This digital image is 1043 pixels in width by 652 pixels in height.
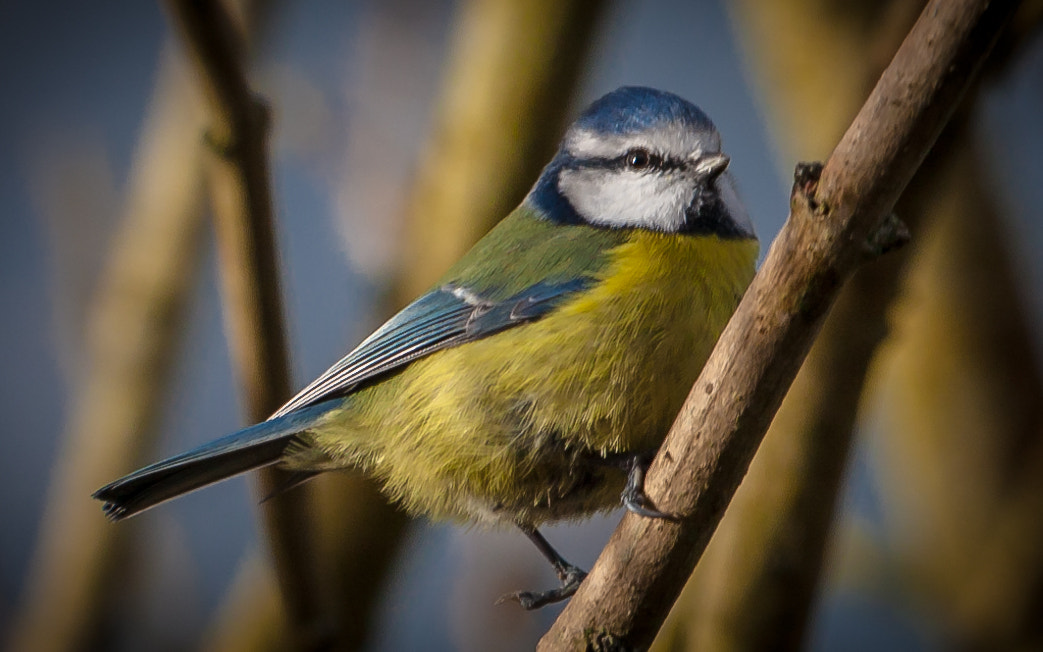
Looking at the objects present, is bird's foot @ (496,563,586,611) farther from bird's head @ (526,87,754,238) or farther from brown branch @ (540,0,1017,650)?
bird's head @ (526,87,754,238)

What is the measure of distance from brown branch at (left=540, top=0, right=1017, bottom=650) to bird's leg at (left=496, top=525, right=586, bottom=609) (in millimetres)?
407

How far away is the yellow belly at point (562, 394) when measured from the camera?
1752mm

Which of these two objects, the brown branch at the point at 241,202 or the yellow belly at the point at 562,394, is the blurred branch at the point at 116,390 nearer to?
the yellow belly at the point at 562,394

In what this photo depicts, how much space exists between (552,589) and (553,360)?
0.53m

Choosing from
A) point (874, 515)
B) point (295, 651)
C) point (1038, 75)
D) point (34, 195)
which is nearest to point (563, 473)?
point (295, 651)

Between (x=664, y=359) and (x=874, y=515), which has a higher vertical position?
(x=664, y=359)

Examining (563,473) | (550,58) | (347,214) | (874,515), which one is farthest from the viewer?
(347,214)

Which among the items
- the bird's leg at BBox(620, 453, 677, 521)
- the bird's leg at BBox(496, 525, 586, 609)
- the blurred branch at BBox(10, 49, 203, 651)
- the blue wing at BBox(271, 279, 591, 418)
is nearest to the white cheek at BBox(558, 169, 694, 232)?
the blue wing at BBox(271, 279, 591, 418)

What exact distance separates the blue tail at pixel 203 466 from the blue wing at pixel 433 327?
0.05m

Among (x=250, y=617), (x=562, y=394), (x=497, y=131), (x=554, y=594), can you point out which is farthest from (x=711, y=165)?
(x=250, y=617)

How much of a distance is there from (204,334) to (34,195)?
0.76 metres

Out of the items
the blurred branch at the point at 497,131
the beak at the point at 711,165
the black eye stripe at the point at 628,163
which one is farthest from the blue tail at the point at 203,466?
the beak at the point at 711,165

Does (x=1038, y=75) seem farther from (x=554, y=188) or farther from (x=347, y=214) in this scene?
(x=347, y=214)

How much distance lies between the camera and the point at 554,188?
7.34 feet
